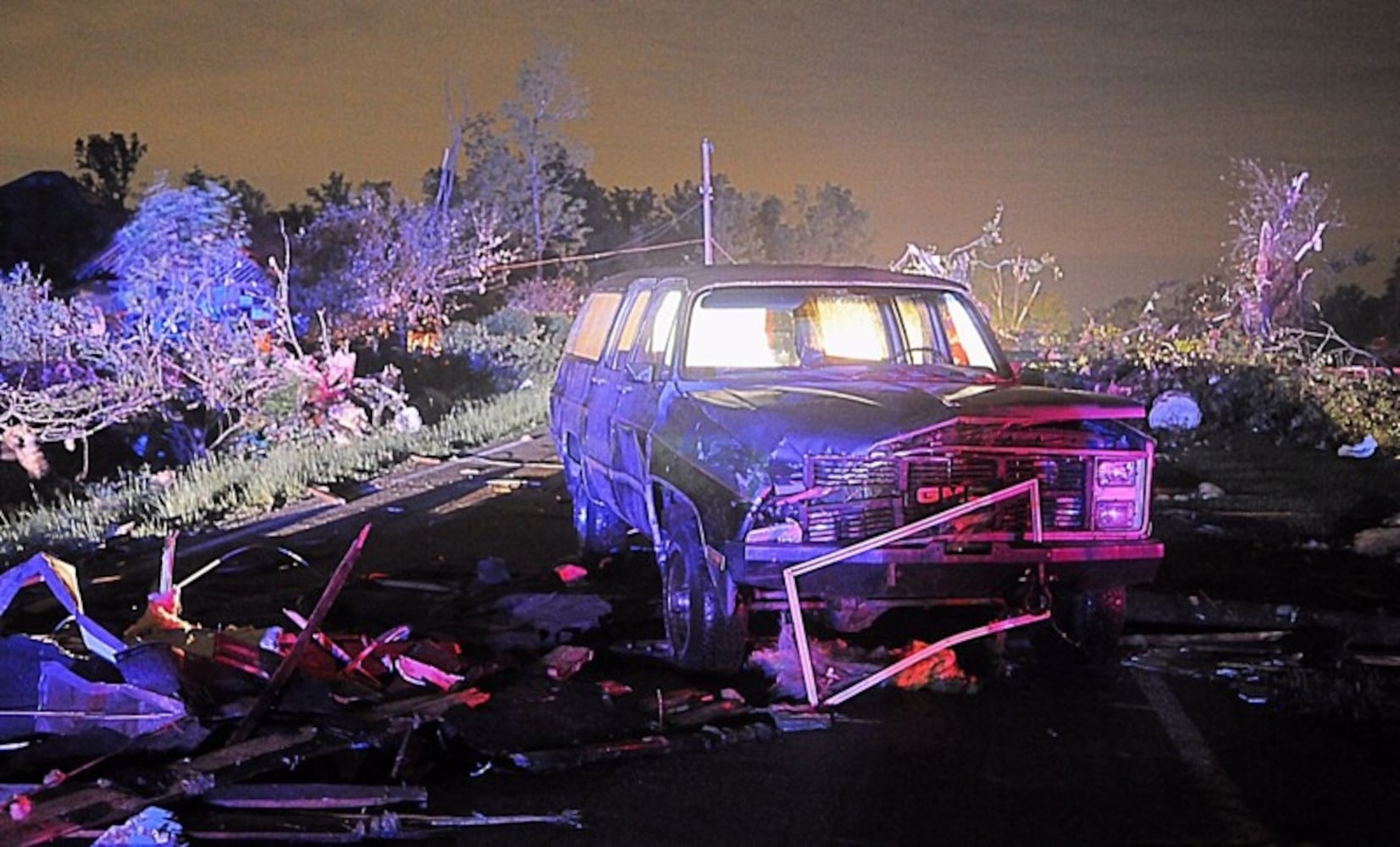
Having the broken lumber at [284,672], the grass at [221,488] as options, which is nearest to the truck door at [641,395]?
the broken lumber at [284,672]

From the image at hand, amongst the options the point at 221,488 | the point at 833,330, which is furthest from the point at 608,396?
the point at 221,488

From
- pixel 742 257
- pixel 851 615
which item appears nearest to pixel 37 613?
pixel 851 615

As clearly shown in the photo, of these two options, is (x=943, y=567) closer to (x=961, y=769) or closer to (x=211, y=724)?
(x=961, y=769)

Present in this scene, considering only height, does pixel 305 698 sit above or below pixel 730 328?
below

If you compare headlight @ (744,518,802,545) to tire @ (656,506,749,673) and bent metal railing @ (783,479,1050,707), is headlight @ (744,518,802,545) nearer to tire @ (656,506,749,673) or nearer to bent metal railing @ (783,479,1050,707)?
bent metal railing @ (783,479,1050,707)

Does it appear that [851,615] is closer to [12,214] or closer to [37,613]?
[37,613]

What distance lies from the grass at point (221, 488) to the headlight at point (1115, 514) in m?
8.28

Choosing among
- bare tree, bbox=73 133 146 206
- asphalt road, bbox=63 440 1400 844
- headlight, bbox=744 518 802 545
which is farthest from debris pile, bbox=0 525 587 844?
bare tree, bbox=73 133 146 206

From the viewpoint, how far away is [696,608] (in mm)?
7109

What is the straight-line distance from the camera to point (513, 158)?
194ft

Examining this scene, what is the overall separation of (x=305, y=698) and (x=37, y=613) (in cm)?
356

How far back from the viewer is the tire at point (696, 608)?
6.91 metres

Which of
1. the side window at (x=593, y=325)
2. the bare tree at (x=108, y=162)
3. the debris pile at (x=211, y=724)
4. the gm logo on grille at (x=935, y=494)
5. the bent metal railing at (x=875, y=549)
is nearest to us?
the debris pile at (x=211, y=724)

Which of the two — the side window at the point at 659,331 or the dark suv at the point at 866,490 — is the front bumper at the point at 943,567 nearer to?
the dark suv at the point at 866,490
